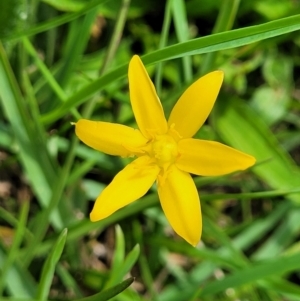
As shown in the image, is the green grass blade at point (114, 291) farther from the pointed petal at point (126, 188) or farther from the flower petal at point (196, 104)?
the flower petal at point (196, 104)

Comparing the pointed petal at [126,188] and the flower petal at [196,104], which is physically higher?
the flower petal at [196,104]

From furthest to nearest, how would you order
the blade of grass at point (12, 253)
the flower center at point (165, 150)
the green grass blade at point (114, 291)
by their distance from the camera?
the blade of grass at point (12, 253), the flower center at point (165, 150), the green grass blade at point (114, 291)

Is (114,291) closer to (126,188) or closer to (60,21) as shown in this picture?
(126,188)

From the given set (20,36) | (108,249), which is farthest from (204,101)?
(108,249)

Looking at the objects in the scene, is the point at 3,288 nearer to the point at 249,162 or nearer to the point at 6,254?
the point at 6,254

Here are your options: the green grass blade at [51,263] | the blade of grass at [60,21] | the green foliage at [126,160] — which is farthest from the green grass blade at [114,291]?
the blade of grass at [60,21]

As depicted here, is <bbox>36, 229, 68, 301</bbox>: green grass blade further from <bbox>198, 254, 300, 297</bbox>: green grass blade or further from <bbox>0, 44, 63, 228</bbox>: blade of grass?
<bbox>198, 254, 300, 297</bbox>: green grass blade

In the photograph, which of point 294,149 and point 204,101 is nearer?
point 204,101
